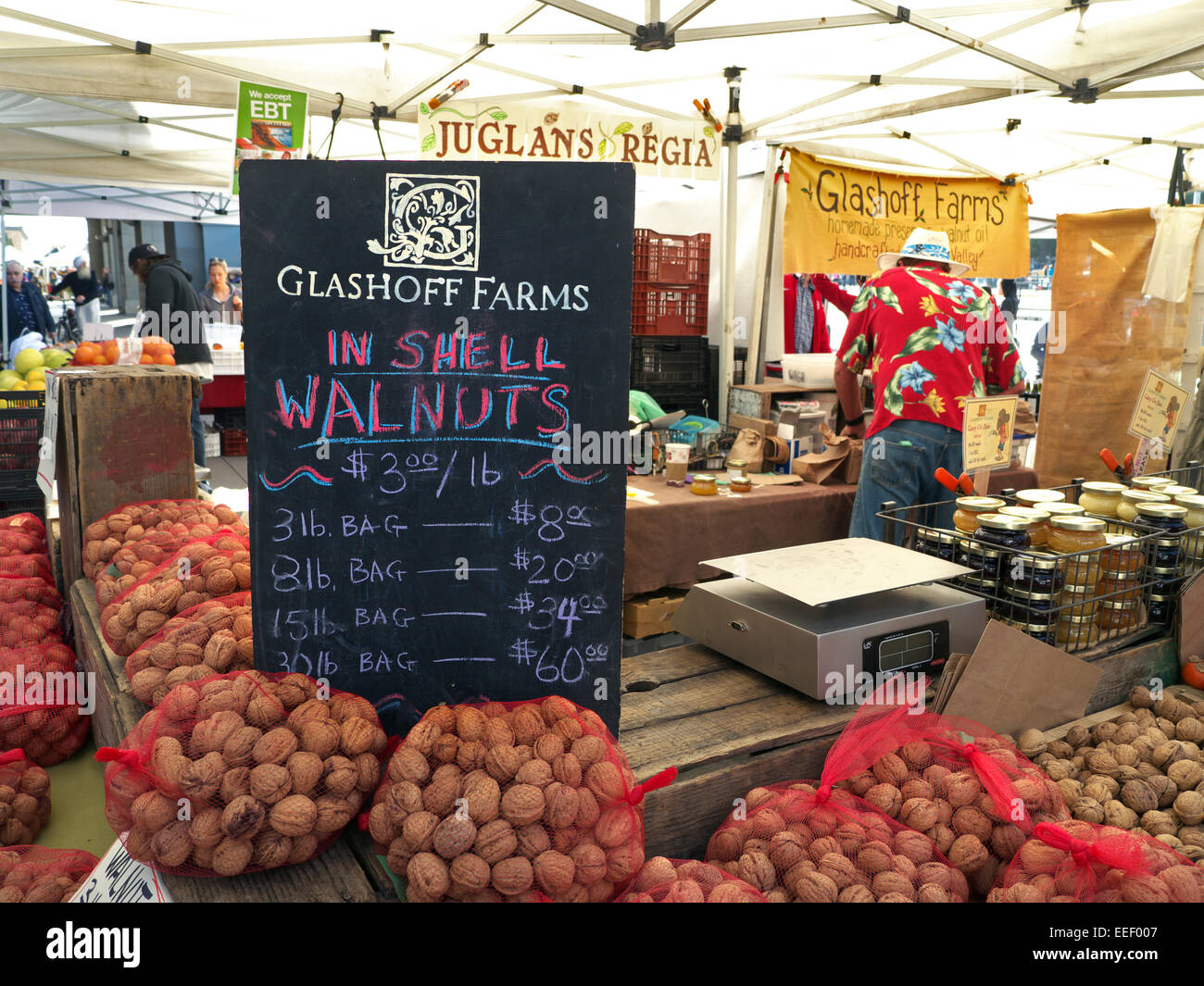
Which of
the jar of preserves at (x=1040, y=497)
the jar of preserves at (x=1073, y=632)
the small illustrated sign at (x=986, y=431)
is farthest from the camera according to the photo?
the small illustrated sign at (x=986, y=431)

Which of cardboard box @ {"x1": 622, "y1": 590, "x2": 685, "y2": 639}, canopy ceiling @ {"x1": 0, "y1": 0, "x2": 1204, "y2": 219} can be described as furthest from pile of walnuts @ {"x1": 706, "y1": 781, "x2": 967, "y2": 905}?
canopy ceiling @ {"x1": 0, "y1": 0, "x2": 1204, "y2": 219}

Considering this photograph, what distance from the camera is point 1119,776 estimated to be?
192 cm

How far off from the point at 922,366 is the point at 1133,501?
1.80m

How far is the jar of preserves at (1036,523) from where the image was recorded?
2.22 meters

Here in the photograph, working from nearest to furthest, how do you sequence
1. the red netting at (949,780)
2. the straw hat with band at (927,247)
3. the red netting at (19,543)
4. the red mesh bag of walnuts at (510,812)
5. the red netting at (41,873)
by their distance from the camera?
the red mesh bag of walnuts at (510,812), the red netting at (41,873), the red netting at (949,780), the red netting at (19,543), the straw hat with band at (927,247)

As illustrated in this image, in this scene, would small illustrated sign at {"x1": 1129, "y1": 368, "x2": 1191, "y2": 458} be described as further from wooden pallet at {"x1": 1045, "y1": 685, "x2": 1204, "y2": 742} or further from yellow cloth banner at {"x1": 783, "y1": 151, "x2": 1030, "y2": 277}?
yellow cloth banner at {"x1": 783, "y1": 151, "x2": 1030, "y2": 277}

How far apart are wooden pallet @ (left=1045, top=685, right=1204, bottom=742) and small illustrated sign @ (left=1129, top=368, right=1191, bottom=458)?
1.12 m

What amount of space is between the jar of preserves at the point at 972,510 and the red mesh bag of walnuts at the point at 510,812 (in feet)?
4.22

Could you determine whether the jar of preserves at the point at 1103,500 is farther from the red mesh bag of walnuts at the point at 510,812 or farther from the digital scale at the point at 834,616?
the red mesh bag of walnuts at the point at 510,812

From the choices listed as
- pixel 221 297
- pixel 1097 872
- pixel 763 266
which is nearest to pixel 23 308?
pixel 221 297

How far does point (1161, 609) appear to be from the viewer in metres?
2.39

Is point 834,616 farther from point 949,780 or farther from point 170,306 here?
point 170,306

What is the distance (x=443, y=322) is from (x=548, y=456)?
30cm

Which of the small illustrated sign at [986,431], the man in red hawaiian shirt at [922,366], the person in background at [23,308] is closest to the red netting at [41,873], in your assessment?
the small illustrated sign at [986,431]
